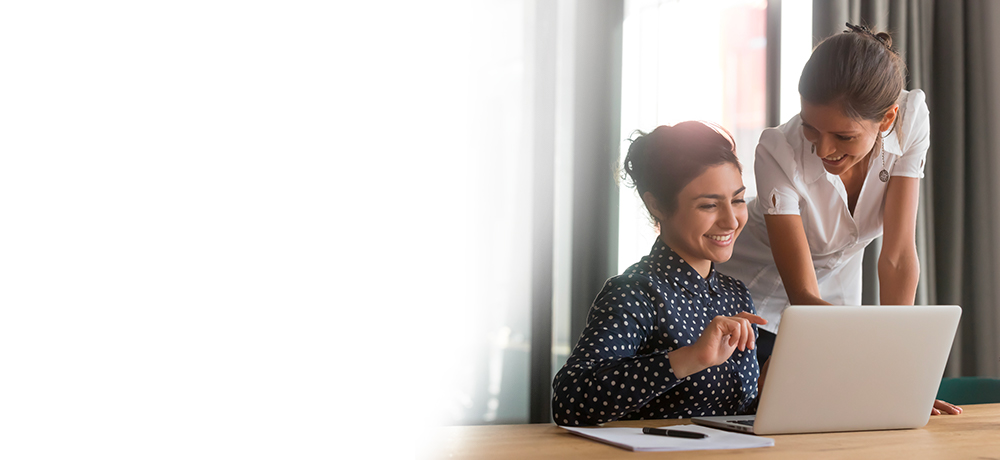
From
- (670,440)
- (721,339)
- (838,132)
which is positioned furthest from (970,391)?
(670,440)

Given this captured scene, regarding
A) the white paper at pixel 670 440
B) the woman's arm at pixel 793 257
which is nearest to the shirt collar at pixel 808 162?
the woman's arm at pixel 793 257

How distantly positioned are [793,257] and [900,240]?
0.95 ft

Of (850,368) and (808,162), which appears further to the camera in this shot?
(808,162)

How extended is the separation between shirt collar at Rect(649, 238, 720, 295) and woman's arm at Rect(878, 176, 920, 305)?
0.54 metres

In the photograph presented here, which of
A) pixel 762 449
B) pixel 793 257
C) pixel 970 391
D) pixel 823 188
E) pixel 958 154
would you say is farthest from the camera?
pixel 958 154

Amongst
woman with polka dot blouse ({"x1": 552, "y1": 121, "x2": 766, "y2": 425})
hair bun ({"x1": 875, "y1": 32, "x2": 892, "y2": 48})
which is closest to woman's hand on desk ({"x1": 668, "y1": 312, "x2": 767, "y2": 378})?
woman with polka dot blouse ({"x1": 552, "y1": 121, "x2": 766, "y2": 425})

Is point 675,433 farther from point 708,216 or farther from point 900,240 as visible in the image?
point 900,240

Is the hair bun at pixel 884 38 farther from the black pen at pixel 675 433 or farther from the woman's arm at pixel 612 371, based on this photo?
the black pen at pixel 675 433

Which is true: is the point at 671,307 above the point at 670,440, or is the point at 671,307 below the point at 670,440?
Answer: above

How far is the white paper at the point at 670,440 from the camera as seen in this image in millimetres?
881

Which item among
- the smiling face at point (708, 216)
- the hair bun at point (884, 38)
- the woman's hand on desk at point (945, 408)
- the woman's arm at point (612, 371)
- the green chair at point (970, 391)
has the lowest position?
the green chair at point (970, 391)

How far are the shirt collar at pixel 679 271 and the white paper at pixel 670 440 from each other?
0.38m

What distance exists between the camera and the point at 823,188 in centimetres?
166

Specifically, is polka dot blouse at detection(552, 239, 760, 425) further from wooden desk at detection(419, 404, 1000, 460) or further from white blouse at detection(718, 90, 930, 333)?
white blouse at detection(718, 90, 930, 333)
